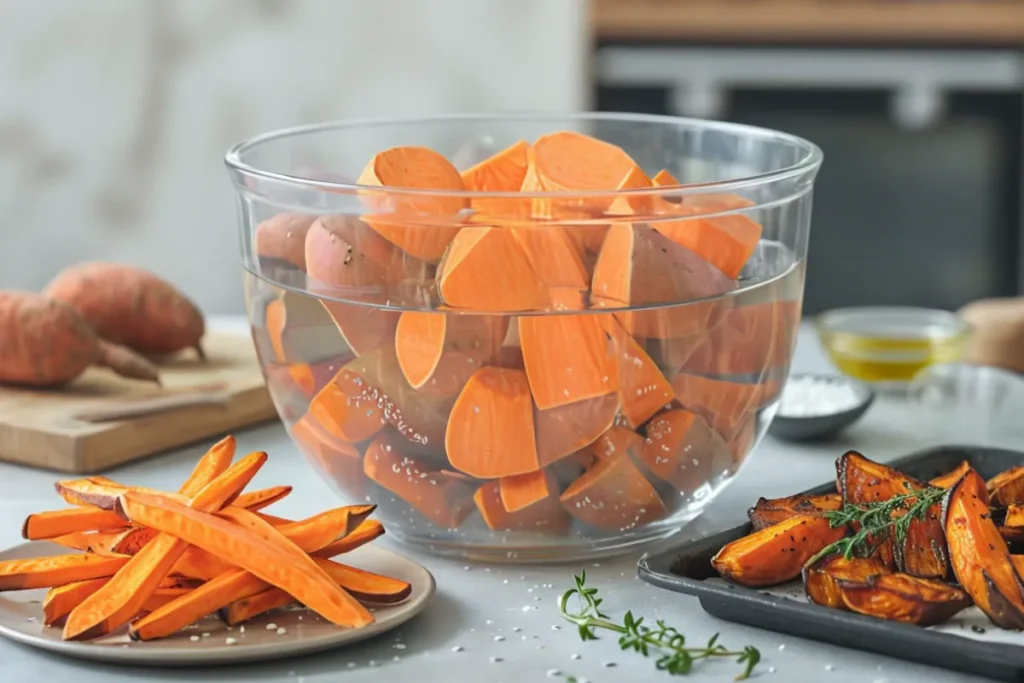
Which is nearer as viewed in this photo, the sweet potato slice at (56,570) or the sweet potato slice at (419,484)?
the sweet potato slice at (56,570)

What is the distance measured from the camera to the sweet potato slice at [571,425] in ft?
3.48

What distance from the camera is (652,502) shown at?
3.72ft

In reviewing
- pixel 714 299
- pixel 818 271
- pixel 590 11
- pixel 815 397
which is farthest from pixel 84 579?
pixel 818 271

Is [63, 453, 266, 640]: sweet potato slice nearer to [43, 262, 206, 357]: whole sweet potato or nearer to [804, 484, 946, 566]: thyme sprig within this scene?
[804, 484, 946, 566]: thyme sprig

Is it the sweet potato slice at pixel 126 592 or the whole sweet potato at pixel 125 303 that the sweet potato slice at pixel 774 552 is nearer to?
the sweet potato slice at pixel 126 592

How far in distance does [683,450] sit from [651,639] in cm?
23

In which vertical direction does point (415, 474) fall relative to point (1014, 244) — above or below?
above

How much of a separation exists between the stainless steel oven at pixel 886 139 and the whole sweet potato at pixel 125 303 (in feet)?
6.93

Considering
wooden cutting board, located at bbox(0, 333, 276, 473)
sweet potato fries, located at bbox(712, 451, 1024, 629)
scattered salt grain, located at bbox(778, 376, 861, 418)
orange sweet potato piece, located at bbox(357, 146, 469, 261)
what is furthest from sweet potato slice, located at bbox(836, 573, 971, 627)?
wooden cutting board, located at bbox(0, 333, 276, 473)

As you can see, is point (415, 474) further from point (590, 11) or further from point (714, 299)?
point (590, 11)

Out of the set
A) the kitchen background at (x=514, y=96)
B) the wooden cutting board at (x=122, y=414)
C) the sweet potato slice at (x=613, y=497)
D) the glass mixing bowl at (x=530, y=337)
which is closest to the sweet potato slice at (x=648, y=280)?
the glass mixing bowl at (x=530, y=337)

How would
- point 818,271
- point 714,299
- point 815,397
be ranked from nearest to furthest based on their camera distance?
point 714,299, point 815,397, point 818,271

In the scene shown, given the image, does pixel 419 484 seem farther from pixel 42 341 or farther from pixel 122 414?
pixel 42 341

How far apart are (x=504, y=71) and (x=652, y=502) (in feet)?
10.4
